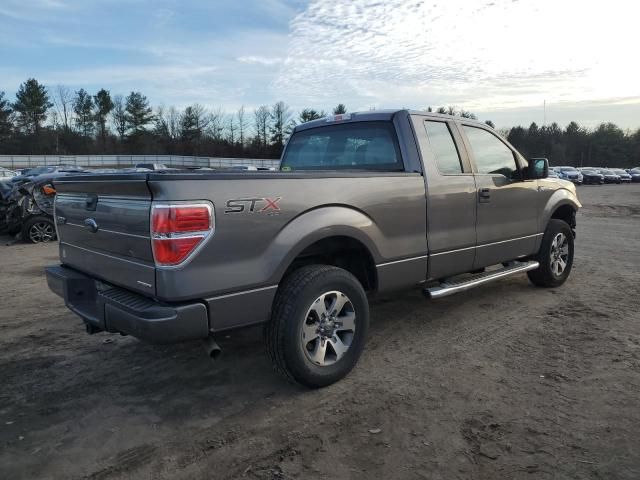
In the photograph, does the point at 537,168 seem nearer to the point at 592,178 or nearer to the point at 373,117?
the point at 373,117

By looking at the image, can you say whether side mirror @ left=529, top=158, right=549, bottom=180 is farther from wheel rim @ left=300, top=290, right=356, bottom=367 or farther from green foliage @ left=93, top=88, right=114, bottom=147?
green foliage @ left=93, top=88, right=114, bottom=147

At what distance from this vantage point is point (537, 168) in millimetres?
5535

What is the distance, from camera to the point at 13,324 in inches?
206

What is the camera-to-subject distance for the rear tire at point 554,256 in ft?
20.0

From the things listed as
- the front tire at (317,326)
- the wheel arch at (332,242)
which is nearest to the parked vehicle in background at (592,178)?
the wheel arch at (332,242)

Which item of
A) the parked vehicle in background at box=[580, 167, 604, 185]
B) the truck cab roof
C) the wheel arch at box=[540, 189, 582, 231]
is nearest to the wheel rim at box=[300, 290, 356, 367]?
the truck cab roof

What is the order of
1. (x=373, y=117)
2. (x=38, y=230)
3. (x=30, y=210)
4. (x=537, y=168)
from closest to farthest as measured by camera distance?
(x=373, y=117), (x=537, y=168), (x=30, y=210), (x=38, y=230)

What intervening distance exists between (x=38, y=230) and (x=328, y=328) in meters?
9.92

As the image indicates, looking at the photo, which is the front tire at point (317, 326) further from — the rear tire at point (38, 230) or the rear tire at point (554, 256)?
the rear tire at point (38, 230)

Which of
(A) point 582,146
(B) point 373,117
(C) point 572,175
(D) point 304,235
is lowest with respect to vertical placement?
(C) point 572,175

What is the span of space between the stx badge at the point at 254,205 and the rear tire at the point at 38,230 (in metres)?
9.85

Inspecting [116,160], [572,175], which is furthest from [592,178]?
[116,160]

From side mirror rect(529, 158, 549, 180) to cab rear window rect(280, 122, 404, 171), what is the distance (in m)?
1.91

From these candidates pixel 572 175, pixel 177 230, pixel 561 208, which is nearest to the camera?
pixel 177 230
